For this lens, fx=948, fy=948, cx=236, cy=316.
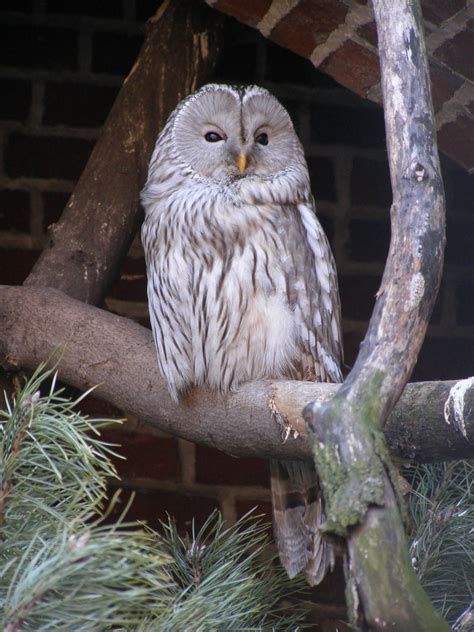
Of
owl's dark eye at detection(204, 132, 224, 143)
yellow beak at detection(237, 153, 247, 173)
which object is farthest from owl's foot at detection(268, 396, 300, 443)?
owl's dark eye at detection(204, 132, 224, 143)

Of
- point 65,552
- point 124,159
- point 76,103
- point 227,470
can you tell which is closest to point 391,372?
point 65,552

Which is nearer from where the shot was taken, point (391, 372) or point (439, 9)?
point (391, 372)

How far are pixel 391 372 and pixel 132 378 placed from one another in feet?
3.34

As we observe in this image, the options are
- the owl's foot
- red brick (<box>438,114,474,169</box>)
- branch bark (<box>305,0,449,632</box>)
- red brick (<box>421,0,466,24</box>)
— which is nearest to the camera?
branch bark (<box>305,0,449,632</box>)

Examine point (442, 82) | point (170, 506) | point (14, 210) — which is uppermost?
point (442, 82)

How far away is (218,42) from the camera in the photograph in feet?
8.57

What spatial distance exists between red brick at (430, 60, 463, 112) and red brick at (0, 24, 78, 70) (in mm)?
1267

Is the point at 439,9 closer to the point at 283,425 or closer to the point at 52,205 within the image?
the point at 283,425

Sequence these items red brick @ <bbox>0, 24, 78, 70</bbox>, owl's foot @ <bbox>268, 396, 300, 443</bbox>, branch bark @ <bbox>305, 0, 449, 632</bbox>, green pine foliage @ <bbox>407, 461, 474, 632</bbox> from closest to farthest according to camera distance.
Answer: branch bark @ <bbox>305, 0, 449, 632</bbox>, owl's foot @ <bbox>268, 396, 300, 443</bbox>, green pine foliage @ <bbox>407, 461, 474, 632</bbox>, red brick @ <bbox>0, 24, 78, 70</bbox>

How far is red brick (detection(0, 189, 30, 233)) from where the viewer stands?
3041mm

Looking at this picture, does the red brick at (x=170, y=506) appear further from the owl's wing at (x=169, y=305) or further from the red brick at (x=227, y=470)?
the owl's wing at (x=169, y=305)

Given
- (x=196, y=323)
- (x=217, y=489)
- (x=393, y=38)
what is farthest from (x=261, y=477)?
(x=393, y=38)

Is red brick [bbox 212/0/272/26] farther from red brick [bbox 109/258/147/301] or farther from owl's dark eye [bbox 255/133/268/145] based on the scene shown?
red brick [bbox 109/258/147/301]

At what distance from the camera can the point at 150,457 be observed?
3.04m
